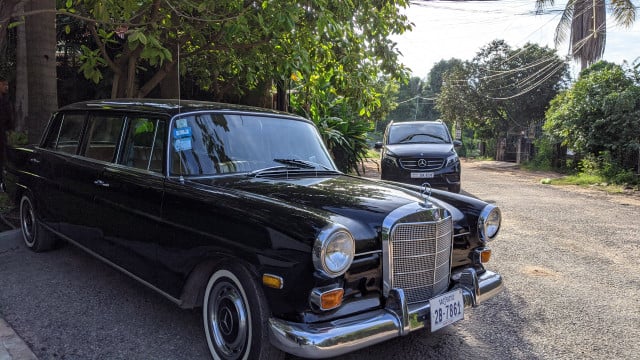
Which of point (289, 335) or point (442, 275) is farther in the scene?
point (442, 275)

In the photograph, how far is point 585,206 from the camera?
32.1 feet

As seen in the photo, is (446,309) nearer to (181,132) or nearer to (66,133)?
(181,132)

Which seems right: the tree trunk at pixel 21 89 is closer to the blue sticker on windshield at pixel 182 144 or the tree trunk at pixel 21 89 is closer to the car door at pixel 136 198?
the car door at pixel 136 198

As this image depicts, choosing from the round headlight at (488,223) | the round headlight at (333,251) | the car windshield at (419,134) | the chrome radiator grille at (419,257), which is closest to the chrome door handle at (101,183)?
the round headlight at (333,251)

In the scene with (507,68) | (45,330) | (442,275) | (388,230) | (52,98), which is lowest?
(45,330)

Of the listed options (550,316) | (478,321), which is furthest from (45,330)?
(550,316)

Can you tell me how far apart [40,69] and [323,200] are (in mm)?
5345

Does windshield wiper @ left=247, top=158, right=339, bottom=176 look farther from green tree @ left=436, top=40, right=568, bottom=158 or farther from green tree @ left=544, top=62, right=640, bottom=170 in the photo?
green tree @ left=436, top=40, right=568, bottom=158

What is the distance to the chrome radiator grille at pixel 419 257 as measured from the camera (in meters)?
2.85

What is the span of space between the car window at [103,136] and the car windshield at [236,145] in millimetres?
863

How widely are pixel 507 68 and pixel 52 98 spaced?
83.7ft

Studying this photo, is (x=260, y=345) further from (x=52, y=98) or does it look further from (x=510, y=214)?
(x=510, y=214)

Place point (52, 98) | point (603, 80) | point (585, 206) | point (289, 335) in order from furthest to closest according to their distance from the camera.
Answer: point (603, 80), point (585, 206), point (52, 98), point (289, 335)

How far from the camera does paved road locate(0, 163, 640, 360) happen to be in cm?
325
